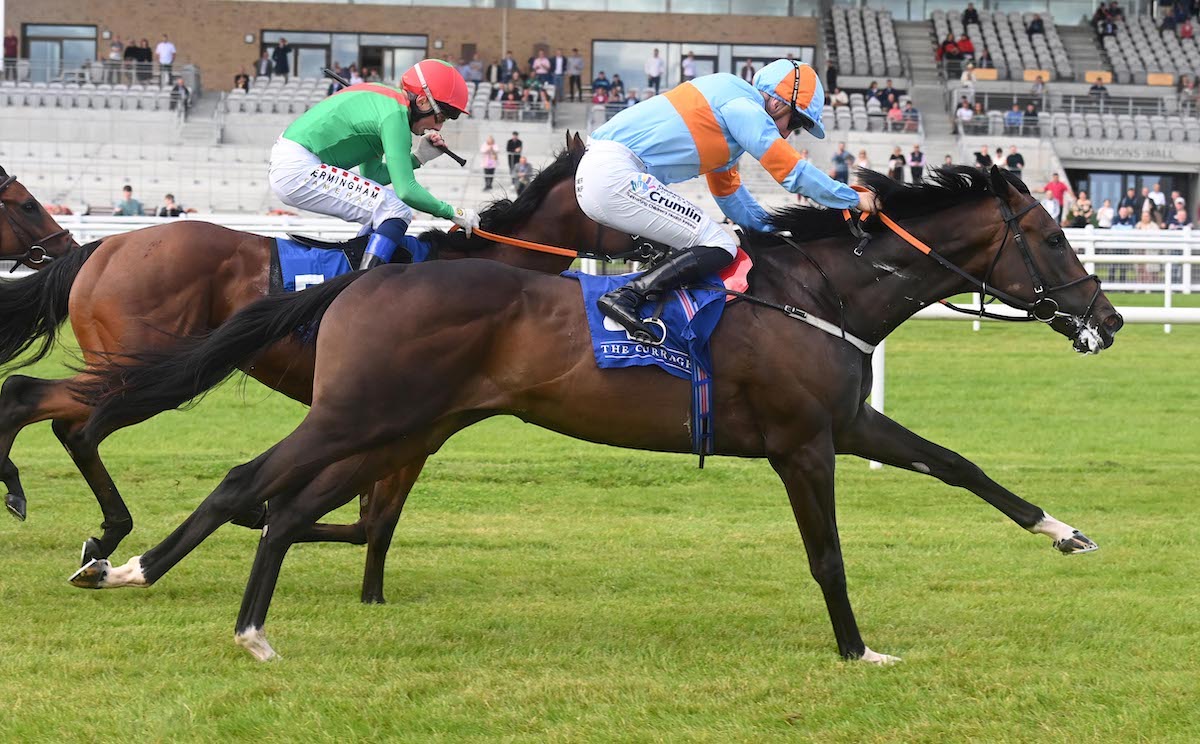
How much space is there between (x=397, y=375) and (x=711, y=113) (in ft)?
5.03

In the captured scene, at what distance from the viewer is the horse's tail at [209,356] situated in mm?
5066

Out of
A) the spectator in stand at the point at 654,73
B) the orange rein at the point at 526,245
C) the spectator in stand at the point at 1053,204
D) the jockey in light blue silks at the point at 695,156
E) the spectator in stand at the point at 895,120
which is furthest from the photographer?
the spectator in stand at the point at 654,73

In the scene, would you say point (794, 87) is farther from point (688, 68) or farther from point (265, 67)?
point (265, 67)

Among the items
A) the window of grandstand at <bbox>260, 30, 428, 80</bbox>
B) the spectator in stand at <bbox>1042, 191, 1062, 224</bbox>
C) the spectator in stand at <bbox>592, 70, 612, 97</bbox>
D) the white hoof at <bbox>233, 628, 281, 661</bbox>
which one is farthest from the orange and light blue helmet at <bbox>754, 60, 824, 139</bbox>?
the window of grandstand at <bbox>260, 30, 428, 80</bbox>

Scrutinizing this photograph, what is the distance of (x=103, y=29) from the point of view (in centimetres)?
3644

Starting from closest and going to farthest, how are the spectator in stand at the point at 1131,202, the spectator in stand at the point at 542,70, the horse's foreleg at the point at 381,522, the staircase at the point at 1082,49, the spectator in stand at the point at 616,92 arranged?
the horse's foreleg at the point at 381,522 → the spectator in stand at the point at 1131,202 → the spectator in stand at the point at 616,92 → the spectator in stand at the point at 542,70 → the staircase at the point at 1082,49

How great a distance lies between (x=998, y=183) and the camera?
5320 mm

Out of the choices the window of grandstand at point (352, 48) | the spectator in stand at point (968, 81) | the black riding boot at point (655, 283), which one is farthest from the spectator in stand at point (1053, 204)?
the window of grandstand at point (352, 48)

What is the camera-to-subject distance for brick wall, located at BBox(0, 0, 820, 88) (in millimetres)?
36594

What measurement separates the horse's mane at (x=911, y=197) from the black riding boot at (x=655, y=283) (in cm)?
40

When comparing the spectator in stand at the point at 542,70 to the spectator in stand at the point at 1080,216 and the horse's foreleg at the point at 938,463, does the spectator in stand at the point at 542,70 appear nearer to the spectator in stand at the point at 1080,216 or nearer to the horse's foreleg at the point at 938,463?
the spectator in stand at the point at 1080,216

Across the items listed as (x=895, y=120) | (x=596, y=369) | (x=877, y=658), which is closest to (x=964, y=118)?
(x=895, y=120)

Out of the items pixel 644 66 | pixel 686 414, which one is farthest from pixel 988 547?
pixel 644 66

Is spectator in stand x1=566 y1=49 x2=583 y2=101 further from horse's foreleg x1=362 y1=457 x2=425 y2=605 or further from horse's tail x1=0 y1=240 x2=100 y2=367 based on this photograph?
horse's foreleg x1=362 y1=457 x2=425 y2=605
